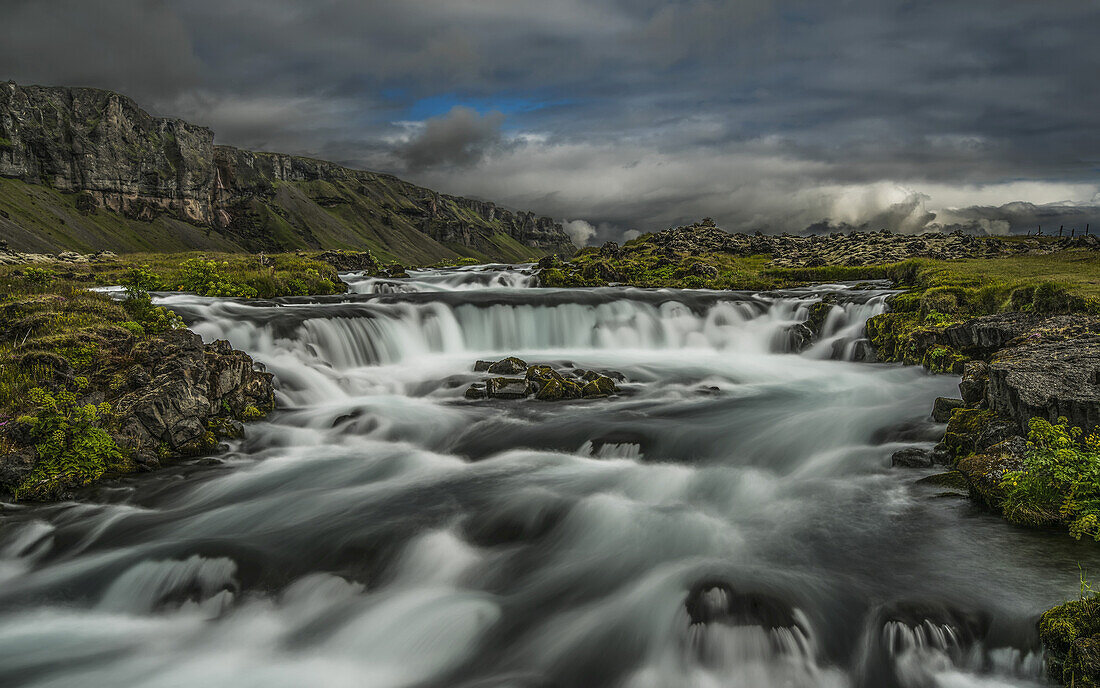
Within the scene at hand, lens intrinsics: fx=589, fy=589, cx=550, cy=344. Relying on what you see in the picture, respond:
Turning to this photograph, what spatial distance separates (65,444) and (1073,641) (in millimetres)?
14846

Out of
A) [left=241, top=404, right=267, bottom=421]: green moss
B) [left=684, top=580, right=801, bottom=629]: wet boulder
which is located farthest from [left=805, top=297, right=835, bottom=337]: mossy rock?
[left=241, top=404, right=267, bottom=421]: green moss

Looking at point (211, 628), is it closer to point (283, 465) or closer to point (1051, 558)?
point (283, 465)

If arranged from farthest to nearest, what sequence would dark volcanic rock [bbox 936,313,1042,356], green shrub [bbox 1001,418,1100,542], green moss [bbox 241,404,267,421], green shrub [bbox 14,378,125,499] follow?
green moss [bbox 241,404,267,421]
dark volcanic rock [bbox 936,313,1042,356]
green shrub [bbox 14,378,125,499]
green shrub [bbox 1001,418,1100,542]

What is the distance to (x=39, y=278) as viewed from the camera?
19688 mm

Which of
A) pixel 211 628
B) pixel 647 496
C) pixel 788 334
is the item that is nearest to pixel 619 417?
pixel 647 496

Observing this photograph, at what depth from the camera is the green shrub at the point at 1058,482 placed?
7371 millimetres

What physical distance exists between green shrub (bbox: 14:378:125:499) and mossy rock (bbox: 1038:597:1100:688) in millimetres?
14321

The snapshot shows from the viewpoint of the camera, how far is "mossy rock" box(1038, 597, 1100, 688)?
5.02 meters

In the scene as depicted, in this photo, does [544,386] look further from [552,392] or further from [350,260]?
[350,260]

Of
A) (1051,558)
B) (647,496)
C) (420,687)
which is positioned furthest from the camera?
(647,496)

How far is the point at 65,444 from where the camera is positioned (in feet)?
35.9

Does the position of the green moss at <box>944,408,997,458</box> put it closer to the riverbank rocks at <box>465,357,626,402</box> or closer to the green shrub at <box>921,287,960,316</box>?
the riverbank rocks at <box>465,357,626,402</box>

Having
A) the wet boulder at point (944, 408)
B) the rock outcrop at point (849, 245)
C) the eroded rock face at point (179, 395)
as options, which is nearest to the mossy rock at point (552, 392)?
the eroded rock face at point (179, 395)

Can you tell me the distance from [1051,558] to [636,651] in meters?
5.16
